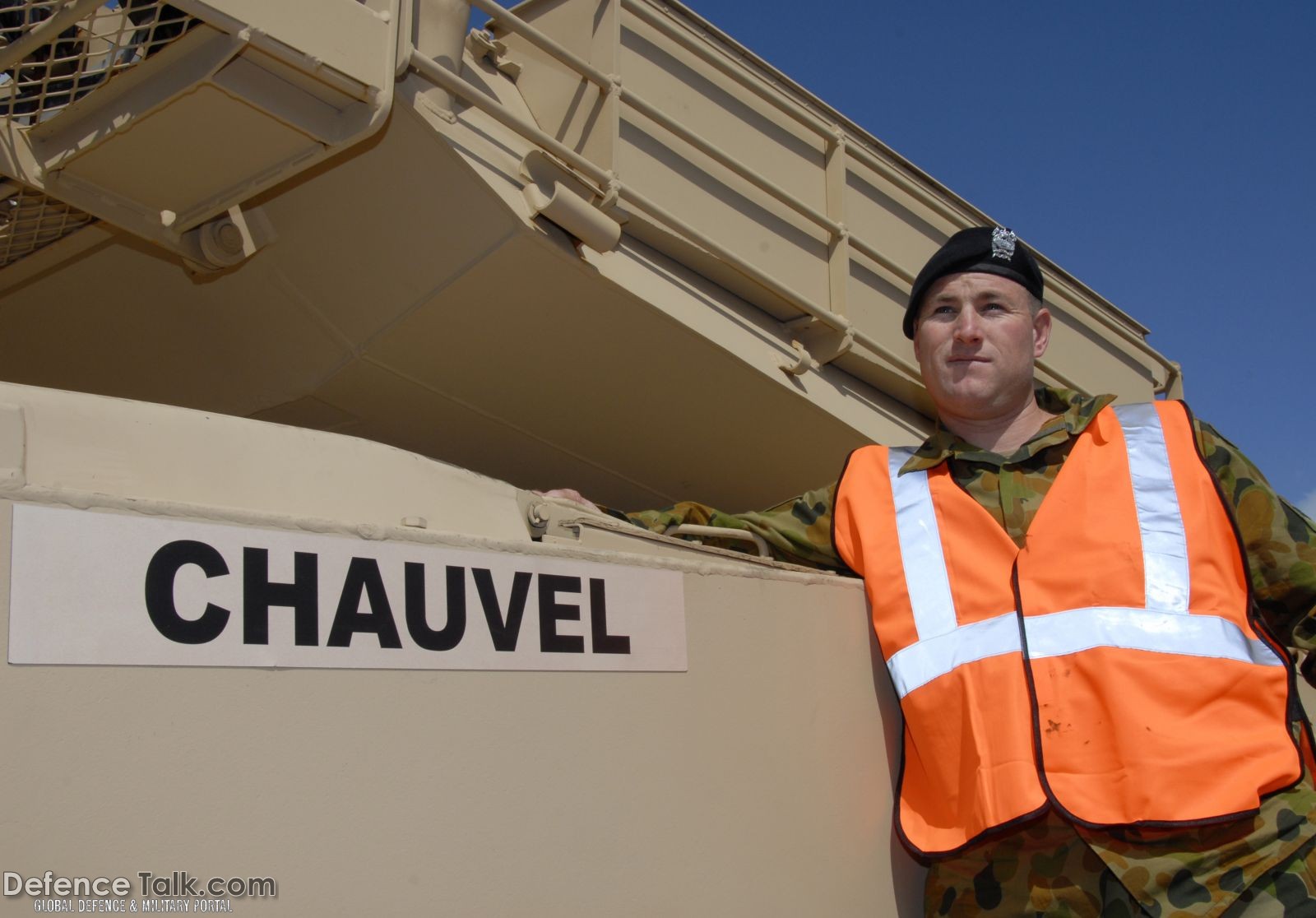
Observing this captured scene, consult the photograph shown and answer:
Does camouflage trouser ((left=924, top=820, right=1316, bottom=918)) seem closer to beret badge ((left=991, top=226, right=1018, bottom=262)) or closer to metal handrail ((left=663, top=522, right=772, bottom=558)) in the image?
metal handrail ((left=663, top=522, right=772, bottom=558))

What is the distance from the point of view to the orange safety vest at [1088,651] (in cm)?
177

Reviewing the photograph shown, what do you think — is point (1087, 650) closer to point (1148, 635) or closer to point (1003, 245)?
point (1148, 635)

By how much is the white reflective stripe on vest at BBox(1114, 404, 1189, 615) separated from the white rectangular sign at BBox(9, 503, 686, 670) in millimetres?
671

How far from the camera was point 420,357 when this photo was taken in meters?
2.80

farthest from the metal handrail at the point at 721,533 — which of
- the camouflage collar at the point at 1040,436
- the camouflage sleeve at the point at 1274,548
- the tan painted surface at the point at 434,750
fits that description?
the camouflage sleeve at the point at 1274,548

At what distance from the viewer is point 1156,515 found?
1953mm

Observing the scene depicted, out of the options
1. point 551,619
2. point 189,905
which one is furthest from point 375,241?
point 189,905

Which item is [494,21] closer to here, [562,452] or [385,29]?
[385,29]

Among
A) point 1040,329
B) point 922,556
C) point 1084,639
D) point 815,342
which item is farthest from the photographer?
point 815,342

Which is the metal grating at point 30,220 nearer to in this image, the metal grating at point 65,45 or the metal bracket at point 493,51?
the metal grating at point 65,45

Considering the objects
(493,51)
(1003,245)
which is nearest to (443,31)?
(493,51)

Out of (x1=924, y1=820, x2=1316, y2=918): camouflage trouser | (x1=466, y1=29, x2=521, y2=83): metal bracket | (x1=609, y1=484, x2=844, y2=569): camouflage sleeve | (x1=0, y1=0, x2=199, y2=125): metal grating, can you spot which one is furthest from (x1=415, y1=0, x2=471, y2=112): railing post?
(x1=924, y1=820, x2=1316, y2=918): camouflage trouser

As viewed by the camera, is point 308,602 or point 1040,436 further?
point 1040,436

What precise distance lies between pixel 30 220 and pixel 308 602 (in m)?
1.37
